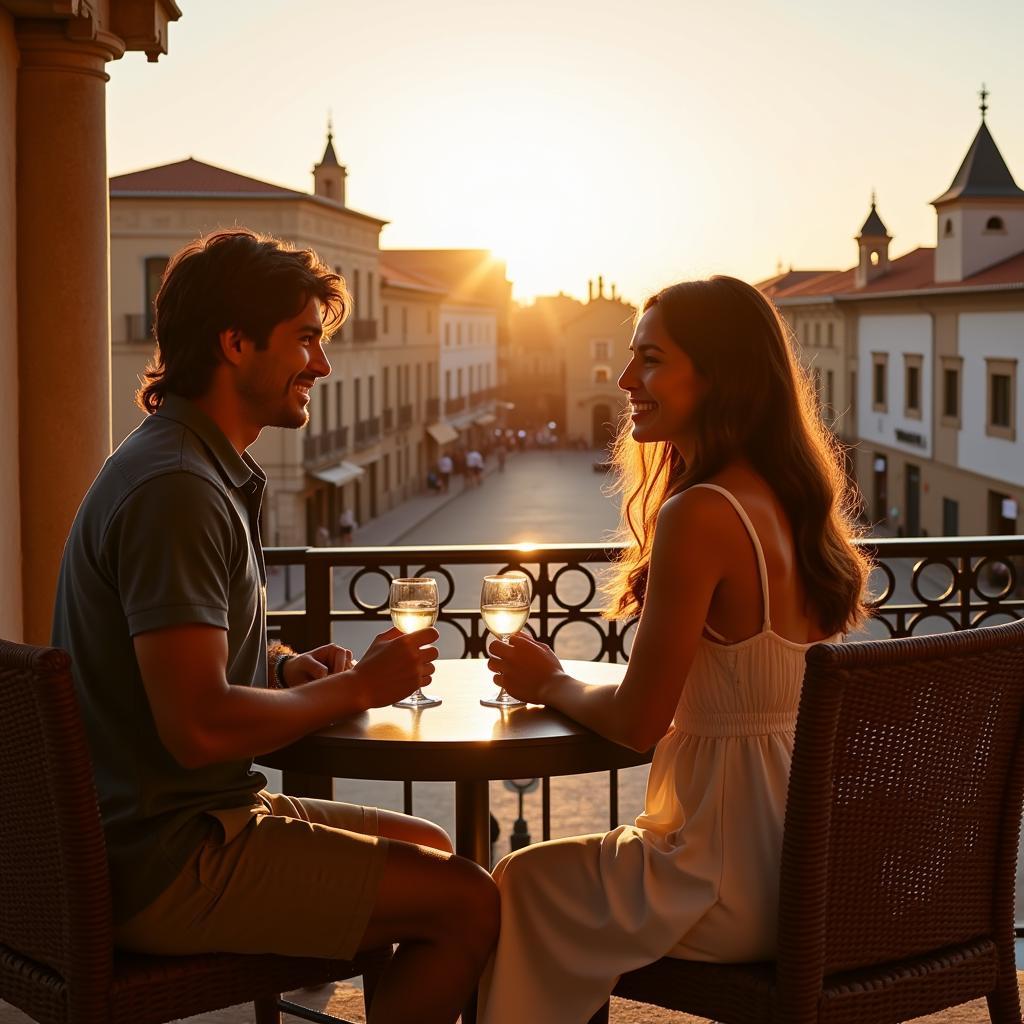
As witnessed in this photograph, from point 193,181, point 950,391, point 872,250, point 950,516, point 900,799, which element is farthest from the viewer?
point 872,250

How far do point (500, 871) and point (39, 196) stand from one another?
10.3 ft

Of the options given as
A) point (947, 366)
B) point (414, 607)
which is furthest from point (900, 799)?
point (947, 366)

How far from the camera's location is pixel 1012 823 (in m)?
2.35

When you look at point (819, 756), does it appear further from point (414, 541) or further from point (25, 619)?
point (414, 541)

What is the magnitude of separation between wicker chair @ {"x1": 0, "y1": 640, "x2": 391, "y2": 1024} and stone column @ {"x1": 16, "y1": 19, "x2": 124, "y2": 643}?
101 inches

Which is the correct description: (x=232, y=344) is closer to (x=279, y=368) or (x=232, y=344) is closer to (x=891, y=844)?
(x=279, y=368)

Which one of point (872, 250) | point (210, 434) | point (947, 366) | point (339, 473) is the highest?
point (872, 250)

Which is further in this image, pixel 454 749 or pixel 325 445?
pixel 325 445

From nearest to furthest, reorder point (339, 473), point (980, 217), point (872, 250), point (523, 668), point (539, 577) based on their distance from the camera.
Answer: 1. point (523, 668)
2. point (539, 577)
3. point (980, 217)
4. point (339, 473)
5. point (872, 250)

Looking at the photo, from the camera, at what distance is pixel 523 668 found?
8.83 feet

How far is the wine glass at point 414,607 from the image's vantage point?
2.77 meters

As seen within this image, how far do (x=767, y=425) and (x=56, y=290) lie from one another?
9.74 feet

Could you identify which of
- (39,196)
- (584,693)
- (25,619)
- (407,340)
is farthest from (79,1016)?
(407,340)

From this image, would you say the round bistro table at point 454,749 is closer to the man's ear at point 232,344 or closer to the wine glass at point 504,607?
the wine glass at point 504,607
